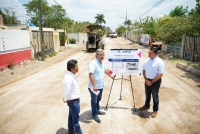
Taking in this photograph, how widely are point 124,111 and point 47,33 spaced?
48.5 feet

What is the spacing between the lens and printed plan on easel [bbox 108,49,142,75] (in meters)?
4.74

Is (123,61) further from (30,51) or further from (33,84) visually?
(30,51)

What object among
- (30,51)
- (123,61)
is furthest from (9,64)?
(123,61)

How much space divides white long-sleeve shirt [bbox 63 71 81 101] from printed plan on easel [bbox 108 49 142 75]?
1.92 m

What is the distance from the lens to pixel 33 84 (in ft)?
24.3

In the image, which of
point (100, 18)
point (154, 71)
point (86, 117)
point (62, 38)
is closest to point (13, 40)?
point (86, 117)

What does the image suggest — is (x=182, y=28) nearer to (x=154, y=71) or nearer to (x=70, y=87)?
(x=154, y=71)

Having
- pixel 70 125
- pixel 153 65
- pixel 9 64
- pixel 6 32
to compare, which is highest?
pixel 6 32

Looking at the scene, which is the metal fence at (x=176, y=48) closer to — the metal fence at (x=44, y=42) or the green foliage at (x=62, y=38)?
the metal fence at (x=44, y=42)

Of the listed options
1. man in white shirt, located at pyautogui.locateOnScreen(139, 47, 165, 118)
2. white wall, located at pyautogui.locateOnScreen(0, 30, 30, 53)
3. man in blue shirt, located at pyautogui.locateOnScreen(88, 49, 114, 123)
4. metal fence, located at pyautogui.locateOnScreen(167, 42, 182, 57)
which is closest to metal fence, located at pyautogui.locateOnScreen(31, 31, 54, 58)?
white wall, located at pyautogui.locateOnScreen(0, 30, 30, 53)

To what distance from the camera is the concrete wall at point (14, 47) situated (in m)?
9.92

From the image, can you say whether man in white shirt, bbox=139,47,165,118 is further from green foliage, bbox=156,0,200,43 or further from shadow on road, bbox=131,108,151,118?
green foliage, bbox=156,0,200,43

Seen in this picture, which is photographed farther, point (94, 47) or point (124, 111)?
point (94, 47)

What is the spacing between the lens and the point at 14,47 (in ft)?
36.9
